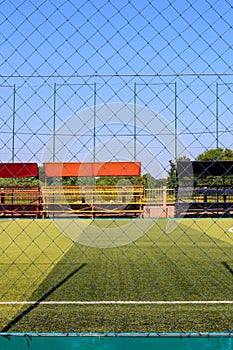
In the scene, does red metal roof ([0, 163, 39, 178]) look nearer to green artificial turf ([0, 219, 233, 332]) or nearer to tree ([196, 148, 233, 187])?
green artificial turf ([0, 219, 233, 332])

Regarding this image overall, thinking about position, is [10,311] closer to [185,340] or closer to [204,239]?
[185,340]

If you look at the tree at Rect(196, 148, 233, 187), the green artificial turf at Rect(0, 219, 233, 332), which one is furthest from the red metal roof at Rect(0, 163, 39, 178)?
the tree at Rect(196, 148, 233, 187)

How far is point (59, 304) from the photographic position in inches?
137

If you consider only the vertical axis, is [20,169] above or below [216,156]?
below

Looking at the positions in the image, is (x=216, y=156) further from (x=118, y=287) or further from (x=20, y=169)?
(x=20, y=169)

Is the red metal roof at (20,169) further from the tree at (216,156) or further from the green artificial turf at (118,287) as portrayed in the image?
the tree at (216,156)

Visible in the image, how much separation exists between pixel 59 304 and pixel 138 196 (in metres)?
12.9

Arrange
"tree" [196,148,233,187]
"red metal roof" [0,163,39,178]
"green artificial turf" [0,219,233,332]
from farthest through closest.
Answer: "tree" [196,148,233,187] → "red metal roof" [0,163,39,178] → "green artificial turf" [0,219,233,332]

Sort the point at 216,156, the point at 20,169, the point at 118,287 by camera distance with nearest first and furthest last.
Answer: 1. the point at 118,287
2. the point at 20,169
3. the point at 216,156

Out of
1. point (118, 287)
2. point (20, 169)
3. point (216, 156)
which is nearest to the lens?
point (118, 287)

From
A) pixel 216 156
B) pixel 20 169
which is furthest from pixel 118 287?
pixel 216 156

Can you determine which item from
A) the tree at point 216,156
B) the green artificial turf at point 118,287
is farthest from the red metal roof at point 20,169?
the tree at point 216,156

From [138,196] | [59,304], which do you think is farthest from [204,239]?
[138,196]

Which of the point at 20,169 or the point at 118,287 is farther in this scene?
the point at 20,169
